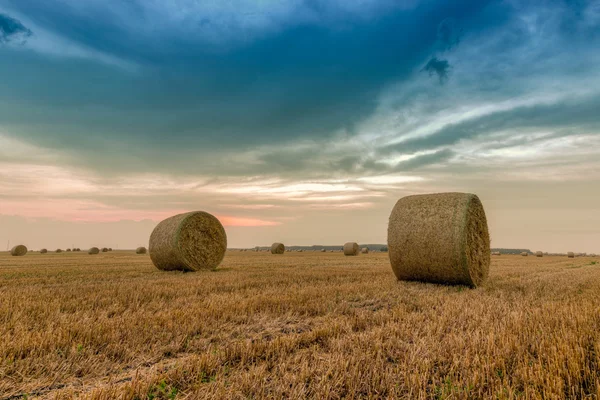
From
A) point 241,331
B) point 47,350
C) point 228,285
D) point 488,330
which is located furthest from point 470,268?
point 47,350

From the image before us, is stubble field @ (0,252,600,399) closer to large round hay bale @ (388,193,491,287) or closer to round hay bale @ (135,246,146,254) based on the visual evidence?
large round hay bale @ (388,193,491,287)

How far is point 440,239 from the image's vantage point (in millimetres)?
8781

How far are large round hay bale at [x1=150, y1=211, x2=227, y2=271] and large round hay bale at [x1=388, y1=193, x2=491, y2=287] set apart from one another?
787 cm

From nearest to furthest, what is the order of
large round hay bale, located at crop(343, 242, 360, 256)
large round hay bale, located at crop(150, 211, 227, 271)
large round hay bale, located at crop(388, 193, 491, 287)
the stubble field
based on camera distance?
the stubble field < large round hay bale, located at crop(388, 193, 491, 287) < large round hay bale, located at crop(150, 211, 227, 271) < large round hay bale, located at crop(343, 242, 360, 256)

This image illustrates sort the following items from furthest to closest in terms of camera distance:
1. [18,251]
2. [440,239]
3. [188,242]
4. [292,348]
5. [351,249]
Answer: [18,251]
[351,249]
[188,242]
[440,239]
[292,348]

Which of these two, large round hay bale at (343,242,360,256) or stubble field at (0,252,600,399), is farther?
large round hay bale at (343,242,360,256)

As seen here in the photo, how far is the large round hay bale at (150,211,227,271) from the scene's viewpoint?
13109 mm

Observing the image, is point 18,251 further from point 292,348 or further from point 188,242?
point 292,348

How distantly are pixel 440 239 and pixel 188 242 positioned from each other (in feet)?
30.7

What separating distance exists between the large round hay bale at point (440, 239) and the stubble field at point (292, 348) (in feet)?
8.73

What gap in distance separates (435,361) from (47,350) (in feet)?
12.8

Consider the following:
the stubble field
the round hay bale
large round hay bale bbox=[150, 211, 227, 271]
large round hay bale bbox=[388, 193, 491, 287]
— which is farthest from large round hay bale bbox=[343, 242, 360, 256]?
the stubble field

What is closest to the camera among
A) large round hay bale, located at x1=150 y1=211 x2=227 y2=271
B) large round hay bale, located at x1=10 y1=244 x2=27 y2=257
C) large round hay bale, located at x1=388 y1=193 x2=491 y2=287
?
large round hay bale, located at x1=388 y1=193 x2=491 y2=287

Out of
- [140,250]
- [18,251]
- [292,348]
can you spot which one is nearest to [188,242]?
[292,348]
